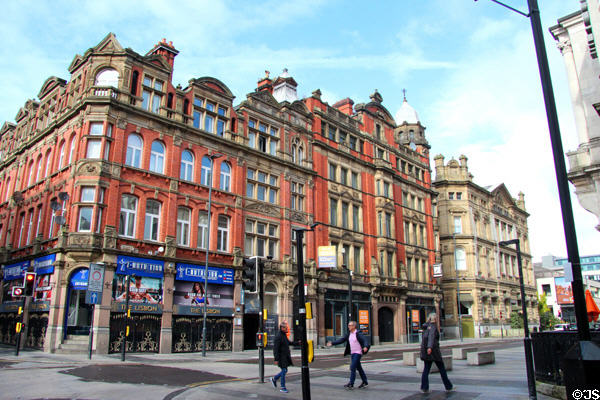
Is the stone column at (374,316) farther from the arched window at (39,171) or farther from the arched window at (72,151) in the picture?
the arched window at (39,171)

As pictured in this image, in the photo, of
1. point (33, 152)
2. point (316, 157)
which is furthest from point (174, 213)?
point (316, 157)

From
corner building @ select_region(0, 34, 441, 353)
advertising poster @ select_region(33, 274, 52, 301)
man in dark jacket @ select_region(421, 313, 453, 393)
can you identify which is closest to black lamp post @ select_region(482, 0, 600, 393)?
man in dark jacket @ select_region(421, 313, 453, 393)

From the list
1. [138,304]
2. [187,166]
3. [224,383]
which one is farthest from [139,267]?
[224,383]

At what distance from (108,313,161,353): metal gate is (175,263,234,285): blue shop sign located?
9.40 ft

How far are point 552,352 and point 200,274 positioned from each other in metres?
22.6

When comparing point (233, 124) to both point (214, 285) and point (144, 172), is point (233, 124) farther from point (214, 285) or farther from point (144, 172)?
point (214, 285)

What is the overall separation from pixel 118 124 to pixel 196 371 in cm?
1684

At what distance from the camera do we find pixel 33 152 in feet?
110

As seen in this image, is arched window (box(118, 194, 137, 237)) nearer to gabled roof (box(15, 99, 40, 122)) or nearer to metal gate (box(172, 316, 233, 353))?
metal gate (box(172, 316, 233, 353))

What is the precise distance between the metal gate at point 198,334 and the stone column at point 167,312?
0.63 metres

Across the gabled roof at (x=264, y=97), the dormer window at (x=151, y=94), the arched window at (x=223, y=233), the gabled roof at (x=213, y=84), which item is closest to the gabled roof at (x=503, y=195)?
the gabled roof at (x=264, y=97)

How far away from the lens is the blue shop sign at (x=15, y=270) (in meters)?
29.7

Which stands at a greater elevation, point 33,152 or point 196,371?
point 33,152

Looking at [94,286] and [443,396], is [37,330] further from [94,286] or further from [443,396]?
[443,396]
